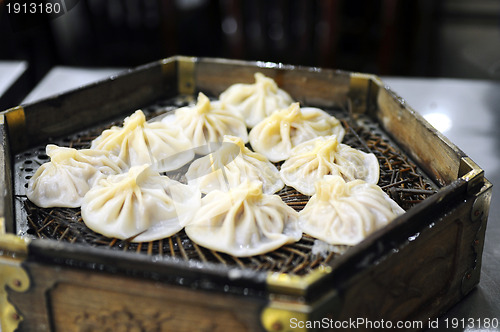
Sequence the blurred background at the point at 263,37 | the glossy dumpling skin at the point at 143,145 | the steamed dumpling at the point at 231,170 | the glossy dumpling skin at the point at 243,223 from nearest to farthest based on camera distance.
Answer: the glossy dumpling skin at the point at 243,223, the steamed dumpling at the point at 231,170, the glossy dumpling skin at the point at 143,145, the blurred background at the point at 263,37

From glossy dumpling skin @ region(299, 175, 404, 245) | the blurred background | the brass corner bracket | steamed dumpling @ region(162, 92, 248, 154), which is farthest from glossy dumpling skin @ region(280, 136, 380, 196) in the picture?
the blurred background

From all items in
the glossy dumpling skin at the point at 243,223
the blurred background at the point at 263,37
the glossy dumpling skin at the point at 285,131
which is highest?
the glossy dumpling skin at the point at 243,223

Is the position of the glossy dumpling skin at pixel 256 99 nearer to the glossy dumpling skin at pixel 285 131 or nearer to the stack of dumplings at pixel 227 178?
the stack of dumplings at pixel 227 178

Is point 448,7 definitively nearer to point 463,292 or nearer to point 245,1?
point 245,1

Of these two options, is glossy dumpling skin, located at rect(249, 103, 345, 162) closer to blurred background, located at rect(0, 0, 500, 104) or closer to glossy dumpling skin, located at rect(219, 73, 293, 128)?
glossy dumpling skin, located at rect(219, 73, 293, 128)

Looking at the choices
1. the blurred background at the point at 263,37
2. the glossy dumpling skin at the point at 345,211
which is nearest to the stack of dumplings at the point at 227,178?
the glossy dumpling skin at the point at 345,211

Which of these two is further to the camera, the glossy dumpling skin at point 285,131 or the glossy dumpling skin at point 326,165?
the glossy dumpling skin at point 285,131

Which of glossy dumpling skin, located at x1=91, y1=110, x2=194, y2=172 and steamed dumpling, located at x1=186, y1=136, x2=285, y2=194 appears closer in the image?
steamed dumpling, located at x1=186, y1=136, x2=285, y2=194
